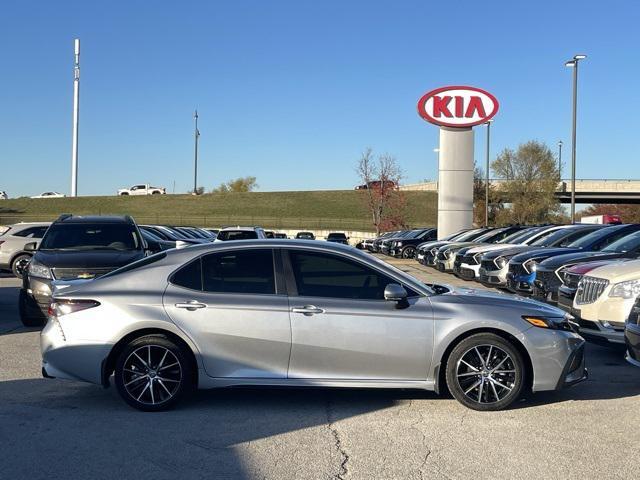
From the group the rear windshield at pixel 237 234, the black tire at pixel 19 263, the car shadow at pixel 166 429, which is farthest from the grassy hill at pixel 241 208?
the car shadow at pixel 166 429

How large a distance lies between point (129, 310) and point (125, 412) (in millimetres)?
931

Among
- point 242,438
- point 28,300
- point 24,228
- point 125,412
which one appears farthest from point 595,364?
point 24,228

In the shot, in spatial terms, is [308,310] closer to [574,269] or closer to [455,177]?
[574,269]

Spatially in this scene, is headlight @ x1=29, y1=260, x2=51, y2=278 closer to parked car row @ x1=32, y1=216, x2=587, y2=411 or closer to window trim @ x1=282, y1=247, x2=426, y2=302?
parked car row @ x1=32, y1=216, x2=587, y2=411

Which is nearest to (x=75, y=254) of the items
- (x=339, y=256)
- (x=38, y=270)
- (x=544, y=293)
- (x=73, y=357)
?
(x=38, y=270)

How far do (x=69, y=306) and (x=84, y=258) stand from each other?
4.58 meters

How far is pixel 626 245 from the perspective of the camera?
12.5 m

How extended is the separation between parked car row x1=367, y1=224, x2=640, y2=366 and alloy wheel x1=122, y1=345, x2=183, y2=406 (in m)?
4.41

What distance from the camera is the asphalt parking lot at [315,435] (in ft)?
16.1

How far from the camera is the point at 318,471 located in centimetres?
485

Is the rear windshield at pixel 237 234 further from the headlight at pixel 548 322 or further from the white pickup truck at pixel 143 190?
the white pickup truck at pixel 143 190

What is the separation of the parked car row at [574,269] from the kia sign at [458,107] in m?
7.55

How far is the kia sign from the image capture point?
30250mm

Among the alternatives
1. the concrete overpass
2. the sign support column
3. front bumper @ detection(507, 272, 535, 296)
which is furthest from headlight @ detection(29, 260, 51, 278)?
the concrete overpass
